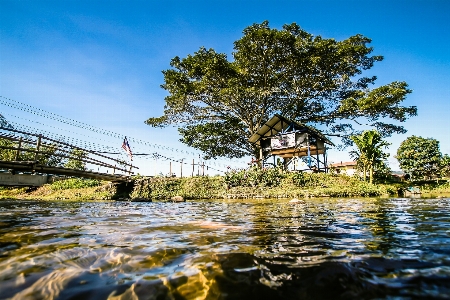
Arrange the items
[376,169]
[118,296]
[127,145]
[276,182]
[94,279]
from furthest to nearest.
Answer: [376,169], [127,145], [276,182], [94,279], [118,296]

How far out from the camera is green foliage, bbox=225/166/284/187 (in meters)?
17.7

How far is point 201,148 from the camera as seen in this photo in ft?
83.9

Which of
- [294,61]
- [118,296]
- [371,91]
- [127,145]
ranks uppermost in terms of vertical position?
[294,61]

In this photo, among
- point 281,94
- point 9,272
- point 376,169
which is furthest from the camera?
point 376,169

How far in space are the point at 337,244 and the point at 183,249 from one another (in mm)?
1280

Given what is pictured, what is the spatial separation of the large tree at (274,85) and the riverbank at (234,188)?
5.71 m

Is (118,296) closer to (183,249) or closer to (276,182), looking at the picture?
(183,249)

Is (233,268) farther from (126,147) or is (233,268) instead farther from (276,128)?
(126,147)

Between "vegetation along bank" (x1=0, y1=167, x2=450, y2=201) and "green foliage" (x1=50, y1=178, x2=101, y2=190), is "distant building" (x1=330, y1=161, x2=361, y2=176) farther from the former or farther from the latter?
"green foliage" (x1=50, y1=178, x2=101, y2=190)

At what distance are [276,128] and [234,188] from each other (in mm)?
7762

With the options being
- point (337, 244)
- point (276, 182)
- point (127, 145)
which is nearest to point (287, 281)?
point (337, 244)

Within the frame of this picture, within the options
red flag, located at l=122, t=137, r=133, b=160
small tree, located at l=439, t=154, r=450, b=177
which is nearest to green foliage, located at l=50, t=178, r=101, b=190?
red flag, located at l=122, t=137, r=133, b=160

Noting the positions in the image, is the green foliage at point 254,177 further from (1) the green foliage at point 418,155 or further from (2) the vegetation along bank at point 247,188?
(1) the green foliage at point 418,155

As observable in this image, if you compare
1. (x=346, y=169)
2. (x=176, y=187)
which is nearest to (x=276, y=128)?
(x=176, y=187)
